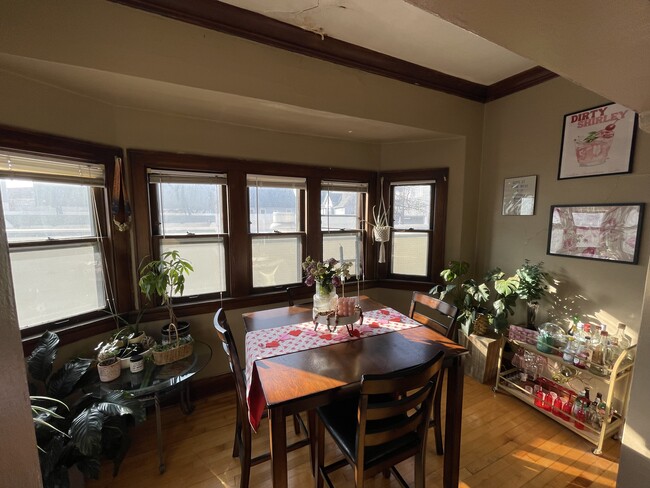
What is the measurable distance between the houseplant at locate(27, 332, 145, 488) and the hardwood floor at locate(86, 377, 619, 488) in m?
0.29

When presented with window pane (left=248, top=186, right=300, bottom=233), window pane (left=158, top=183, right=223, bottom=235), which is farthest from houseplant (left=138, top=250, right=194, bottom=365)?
window pane (left=248, top=186, right=300, bottom=233)

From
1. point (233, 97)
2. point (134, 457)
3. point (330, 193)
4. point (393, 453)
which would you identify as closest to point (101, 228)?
point (233, 97)

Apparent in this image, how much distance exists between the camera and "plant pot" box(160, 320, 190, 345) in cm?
206

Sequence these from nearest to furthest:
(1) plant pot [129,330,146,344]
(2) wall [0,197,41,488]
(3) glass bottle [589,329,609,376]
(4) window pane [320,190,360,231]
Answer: (2) wall [0,197,41,488] → (3) glass bottle [589,329,609,376] → (1) plant pot [129,330,146,344] → (4) window pane [320,190,360,231]

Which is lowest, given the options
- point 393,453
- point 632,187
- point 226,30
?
point 393,453

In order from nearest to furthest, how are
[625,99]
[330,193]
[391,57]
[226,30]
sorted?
[625,99], [226,30], [391,57], [330,193]

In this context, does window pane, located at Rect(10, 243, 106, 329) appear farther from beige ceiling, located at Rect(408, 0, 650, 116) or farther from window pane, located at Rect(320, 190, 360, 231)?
beige ceiling, located at Rect(408, 0, 650, 116)

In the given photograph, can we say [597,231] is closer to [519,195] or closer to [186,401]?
[519,195]

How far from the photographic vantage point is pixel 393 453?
4.23 feet

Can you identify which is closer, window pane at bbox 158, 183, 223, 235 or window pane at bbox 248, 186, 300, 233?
window pane at bbox 158, 183, 223, 235

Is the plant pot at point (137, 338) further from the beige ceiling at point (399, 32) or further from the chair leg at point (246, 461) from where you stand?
the beige ceiling at point (399, 32)

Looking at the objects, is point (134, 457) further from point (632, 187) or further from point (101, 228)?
point (632, 187)

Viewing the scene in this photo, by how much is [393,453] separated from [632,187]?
7.45 ft

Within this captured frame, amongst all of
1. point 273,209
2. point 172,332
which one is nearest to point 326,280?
point 273,209
